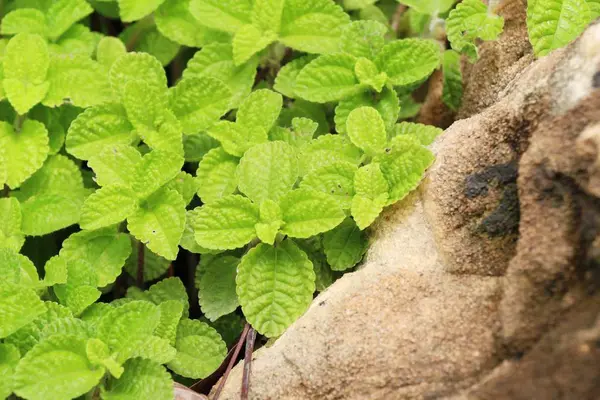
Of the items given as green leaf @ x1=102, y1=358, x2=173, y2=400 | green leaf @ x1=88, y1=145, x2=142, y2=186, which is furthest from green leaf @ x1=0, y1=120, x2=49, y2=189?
green leaf @ x1=102, y1=358, x2=173, y2=400

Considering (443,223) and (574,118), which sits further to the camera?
(443,223)

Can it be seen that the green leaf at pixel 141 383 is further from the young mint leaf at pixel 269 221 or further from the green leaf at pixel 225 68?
the green leaf at pixel 225 68

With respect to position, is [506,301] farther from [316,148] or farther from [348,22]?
[348,22]

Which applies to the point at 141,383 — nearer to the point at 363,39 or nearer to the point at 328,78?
the point at 328,78

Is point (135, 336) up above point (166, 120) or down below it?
below

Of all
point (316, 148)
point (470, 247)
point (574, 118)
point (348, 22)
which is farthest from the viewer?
point (348, 22)

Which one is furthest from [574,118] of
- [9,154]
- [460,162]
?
[9,154]

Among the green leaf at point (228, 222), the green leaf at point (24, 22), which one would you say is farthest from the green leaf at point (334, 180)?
the green leaf at point (24, 22)

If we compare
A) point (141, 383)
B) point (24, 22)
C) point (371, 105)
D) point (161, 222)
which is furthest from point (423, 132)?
point (24, 22)
